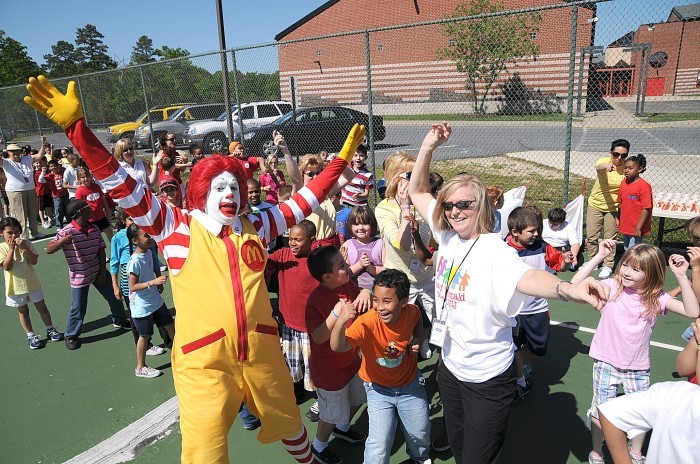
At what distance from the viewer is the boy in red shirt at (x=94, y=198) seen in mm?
7078

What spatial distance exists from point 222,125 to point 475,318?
1432 centimetres

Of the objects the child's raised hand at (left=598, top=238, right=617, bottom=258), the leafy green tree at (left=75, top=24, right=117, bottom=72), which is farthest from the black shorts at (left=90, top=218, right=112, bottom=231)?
the leafy green tree at (left=75, top=24, right=117, bottom=72)

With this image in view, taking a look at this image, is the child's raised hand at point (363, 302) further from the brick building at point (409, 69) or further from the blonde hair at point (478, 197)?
the brick building at point (409, 69)

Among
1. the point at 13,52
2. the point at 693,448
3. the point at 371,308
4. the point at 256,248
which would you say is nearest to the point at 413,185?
the point at 371,308

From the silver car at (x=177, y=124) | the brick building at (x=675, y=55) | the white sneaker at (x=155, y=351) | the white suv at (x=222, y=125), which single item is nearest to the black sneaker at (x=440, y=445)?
the white sneaker at (x=155, y=351)

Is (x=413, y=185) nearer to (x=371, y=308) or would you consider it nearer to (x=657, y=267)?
(x=371, y=308)

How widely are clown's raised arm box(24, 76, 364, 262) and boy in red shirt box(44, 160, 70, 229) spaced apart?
848 cm

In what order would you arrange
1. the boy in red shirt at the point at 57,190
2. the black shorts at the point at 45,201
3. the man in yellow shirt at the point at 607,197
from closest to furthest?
the man in yellow shirt at the point at 607,197
the boy in red shirt at the point at 57,190
the black shorts at the point at 45,201

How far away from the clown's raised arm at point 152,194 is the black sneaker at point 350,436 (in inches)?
61.4

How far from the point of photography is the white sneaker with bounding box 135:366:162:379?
441cm

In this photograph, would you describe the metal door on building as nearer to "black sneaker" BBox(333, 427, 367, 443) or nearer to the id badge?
"black sneaker" BBox(333, 427, 367, 443)

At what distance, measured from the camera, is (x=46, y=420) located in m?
3.90

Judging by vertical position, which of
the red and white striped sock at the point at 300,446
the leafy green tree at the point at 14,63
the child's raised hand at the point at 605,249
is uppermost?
the leafy green tree at the point at 14,63

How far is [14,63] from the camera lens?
4475 centimetres
